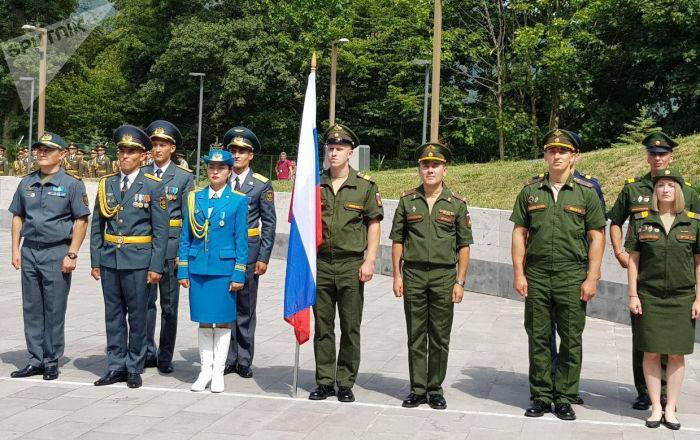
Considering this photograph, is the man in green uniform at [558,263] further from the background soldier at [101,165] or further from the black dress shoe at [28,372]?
the background soldier at [101,165]

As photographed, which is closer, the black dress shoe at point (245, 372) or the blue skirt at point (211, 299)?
the blue skirt at point (211, 299)

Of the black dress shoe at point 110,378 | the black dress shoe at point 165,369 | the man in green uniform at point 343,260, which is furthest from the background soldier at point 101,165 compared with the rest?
the man in green uniform at point 343,260

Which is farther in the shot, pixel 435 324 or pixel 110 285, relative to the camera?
pixel 110 285

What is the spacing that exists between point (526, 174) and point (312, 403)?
13.6 meters

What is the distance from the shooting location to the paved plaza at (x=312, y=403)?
581 centimetres

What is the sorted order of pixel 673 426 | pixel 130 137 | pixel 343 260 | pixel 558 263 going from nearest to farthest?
pixel 673 426 → pixel 558 263 → pixel 343 260 → pixel 130 137

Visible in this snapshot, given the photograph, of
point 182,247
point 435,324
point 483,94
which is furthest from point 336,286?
point 483,94

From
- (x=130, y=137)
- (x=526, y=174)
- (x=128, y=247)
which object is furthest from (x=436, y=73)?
(x=128, y=247)

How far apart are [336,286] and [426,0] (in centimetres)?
3381

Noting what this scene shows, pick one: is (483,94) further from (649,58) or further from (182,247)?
(182,247)

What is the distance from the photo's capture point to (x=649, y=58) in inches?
1415

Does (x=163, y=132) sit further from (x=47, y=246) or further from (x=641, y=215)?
(x=641, y=215)

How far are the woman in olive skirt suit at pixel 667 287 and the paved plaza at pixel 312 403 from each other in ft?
1.36

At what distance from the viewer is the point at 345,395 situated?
6.66m
